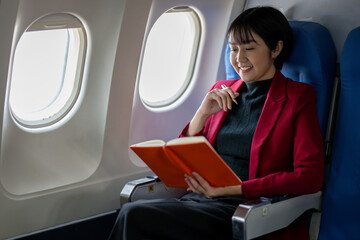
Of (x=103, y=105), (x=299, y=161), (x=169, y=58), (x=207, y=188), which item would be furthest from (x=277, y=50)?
(x=169, y=58)

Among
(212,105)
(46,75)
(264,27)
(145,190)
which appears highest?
(264,27)

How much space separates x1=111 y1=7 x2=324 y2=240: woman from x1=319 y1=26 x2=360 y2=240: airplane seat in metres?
0.17

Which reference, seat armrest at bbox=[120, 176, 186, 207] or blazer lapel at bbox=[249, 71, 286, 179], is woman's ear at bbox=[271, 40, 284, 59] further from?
seat armrest at bbox=[120, 176, 186, 207]

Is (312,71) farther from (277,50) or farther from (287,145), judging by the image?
(287,145)

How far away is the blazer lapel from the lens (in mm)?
2471

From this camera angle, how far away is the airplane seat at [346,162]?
2.46 metres

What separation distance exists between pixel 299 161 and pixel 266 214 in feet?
1.04

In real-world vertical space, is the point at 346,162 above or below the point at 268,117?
below

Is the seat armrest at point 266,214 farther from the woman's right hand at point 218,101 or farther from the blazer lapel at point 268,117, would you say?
the woman's right hand at point 218,101

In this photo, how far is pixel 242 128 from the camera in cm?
264

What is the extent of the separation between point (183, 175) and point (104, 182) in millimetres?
915

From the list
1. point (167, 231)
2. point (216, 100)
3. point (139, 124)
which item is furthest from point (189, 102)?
point (167, 231)

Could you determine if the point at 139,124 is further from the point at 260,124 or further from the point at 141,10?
the point at 260,124

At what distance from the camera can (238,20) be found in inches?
104
